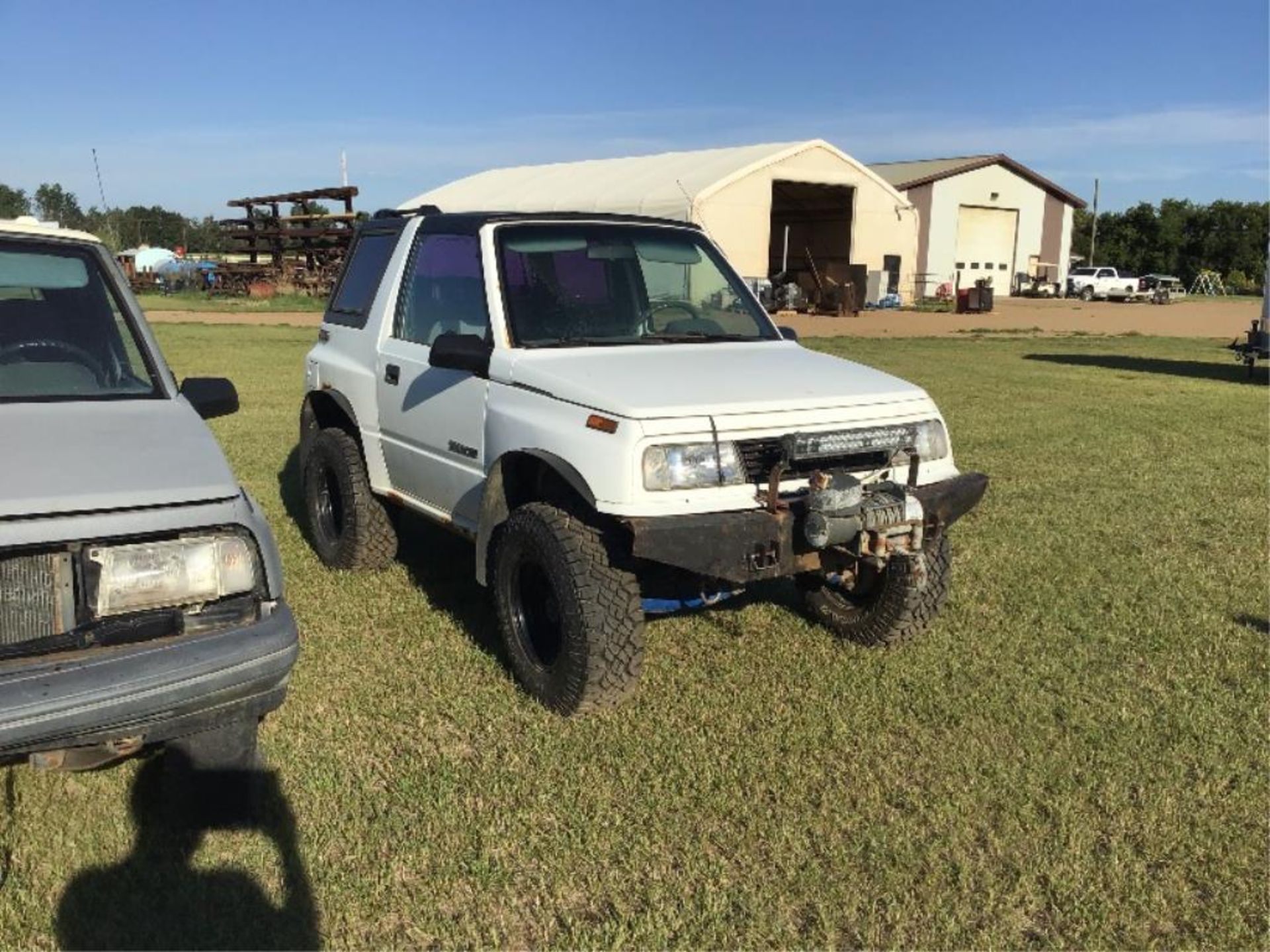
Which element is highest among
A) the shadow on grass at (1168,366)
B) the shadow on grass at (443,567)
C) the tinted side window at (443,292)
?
the tinted side window at (443,292)

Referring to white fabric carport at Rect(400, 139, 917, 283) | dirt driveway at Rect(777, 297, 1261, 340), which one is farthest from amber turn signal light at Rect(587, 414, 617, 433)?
white fabric carport at Rect(400, 139, 917, 283)

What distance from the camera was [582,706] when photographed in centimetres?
387

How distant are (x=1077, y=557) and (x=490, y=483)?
11.8ft

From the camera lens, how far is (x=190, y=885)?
116 inches

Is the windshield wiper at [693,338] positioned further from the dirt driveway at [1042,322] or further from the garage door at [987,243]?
the garage door at [987,243]

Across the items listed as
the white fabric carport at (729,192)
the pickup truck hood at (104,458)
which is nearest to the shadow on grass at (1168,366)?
the white fabric carport at (729,192)

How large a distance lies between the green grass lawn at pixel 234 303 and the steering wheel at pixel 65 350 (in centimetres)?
2661

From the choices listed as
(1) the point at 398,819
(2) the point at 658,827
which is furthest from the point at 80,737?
(2) the point at 658,827

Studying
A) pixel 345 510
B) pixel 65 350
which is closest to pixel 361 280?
pixel 345 510

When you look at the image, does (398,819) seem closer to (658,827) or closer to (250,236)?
(658,827)

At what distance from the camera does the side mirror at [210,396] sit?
3758mm

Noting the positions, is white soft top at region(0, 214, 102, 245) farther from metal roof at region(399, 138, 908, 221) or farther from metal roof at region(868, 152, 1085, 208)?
metal roof at region(868, 152, 1085, 208)

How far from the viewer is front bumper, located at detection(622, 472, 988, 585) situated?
350 cm

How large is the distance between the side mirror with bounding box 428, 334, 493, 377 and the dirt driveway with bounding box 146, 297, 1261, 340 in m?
17.5
